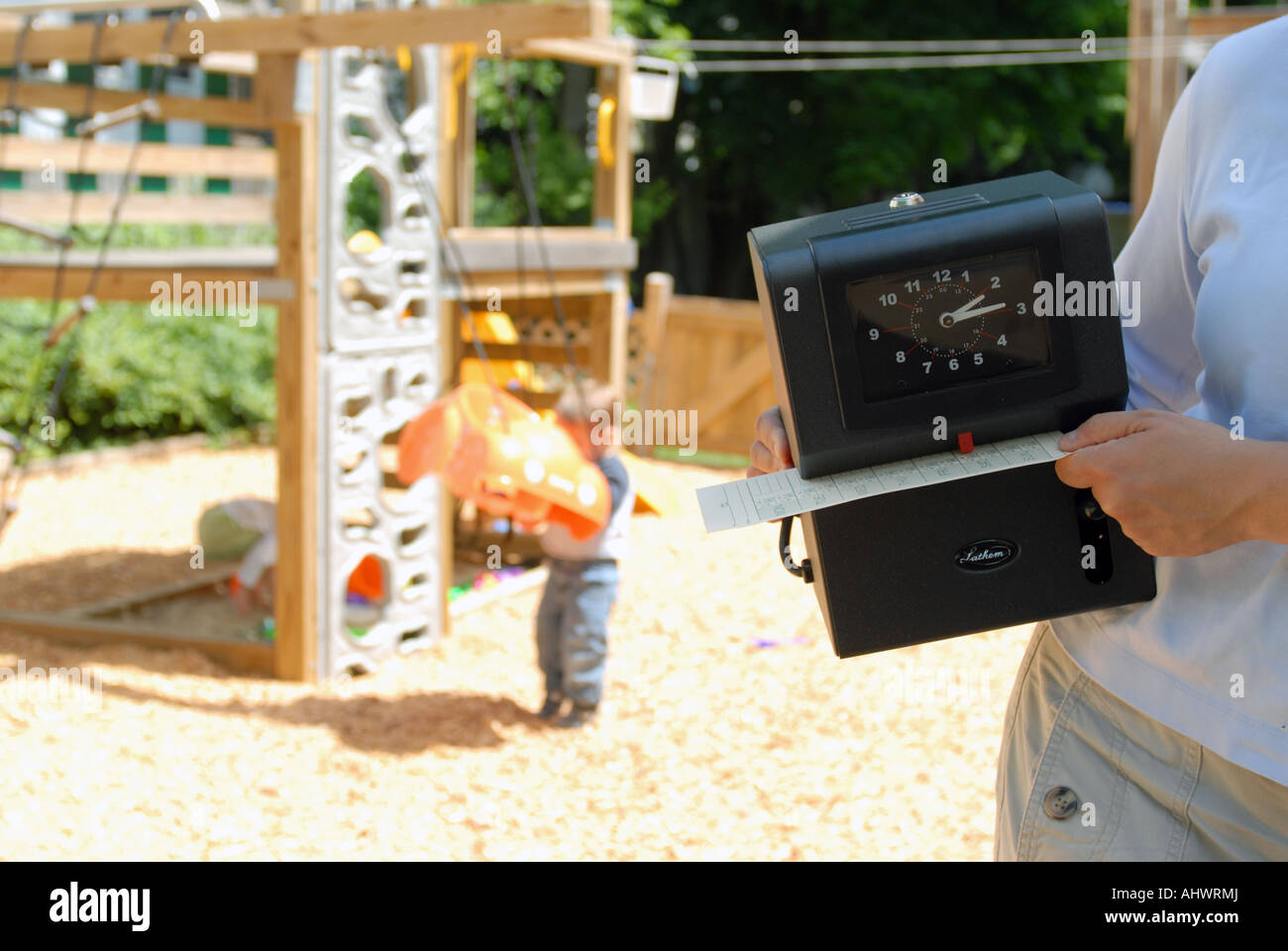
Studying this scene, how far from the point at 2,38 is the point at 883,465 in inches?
220

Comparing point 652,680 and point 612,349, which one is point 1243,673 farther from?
point 612,349

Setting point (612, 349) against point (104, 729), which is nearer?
point (104, 729)

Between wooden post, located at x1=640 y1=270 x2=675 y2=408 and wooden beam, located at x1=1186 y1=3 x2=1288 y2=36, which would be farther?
wooden post, located at x1=640 y1=270 x2=675 y2=408

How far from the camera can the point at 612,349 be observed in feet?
26.7

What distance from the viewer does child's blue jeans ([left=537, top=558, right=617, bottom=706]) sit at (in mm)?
5102

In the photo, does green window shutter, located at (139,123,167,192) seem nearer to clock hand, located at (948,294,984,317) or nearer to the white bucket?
the white bucket

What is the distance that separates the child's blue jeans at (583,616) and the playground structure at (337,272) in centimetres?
99

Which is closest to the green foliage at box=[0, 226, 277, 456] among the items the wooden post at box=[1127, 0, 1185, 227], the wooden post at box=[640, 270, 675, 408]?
the wooden post at box=[640, 270, 675, 408]

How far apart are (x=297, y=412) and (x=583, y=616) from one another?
1.51m

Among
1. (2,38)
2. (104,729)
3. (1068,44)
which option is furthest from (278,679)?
(1068,44)

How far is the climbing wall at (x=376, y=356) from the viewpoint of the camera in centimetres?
546

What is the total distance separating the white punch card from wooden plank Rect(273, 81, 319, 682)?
4.25m

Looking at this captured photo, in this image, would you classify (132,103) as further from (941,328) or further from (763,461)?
(941,328)

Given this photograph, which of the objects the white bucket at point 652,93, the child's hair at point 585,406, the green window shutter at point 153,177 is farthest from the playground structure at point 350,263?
the green window shutter at point 153,177
